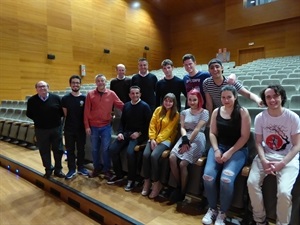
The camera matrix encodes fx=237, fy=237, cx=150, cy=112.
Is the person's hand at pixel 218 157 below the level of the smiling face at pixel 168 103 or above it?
below

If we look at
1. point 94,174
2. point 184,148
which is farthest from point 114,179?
point 184,148

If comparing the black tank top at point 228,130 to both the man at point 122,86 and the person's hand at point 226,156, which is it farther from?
the man at point 122,86

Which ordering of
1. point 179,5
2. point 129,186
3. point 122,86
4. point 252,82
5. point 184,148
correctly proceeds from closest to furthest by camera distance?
point 184,148, point 129,186, point 122,86, point 252,82, point 179,5

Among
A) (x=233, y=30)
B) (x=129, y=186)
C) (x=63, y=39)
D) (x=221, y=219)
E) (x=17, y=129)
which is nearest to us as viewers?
(x=221, y=219)

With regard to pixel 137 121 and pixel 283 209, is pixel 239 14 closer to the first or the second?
pixel 137 121

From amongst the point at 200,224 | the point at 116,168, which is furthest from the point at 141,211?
the point at 116,168

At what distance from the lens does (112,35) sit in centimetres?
728

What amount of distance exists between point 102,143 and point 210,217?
1079 millimetres

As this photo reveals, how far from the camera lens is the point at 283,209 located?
1.11 m

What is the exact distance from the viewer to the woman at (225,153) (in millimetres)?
1281

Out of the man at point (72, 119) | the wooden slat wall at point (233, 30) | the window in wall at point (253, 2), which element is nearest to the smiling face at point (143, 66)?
the man at point (72, 119)

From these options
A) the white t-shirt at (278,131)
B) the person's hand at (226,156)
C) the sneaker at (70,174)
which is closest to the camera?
the white t-shirt at (278,131)

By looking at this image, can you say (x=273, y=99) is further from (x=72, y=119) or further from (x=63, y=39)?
(x=63, y=39)

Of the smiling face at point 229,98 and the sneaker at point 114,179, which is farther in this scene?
the sneaker at point 114,179
